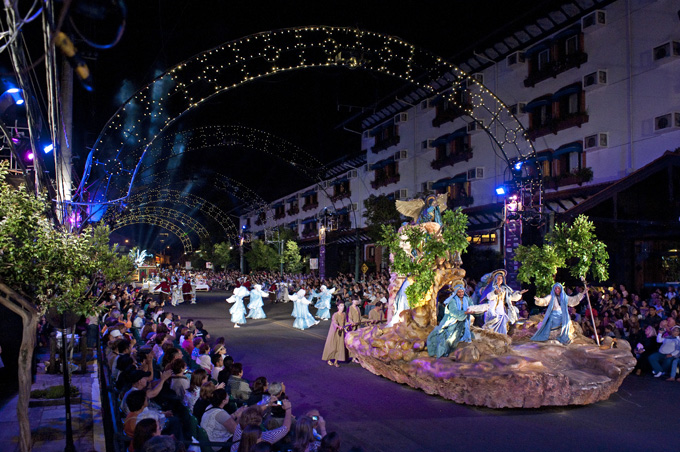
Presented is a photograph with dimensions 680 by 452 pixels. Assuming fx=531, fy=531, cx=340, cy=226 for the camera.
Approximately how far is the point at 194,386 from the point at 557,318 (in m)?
8.63

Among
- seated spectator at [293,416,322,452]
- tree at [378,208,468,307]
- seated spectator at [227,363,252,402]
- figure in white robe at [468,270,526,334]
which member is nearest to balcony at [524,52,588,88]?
tree at [378,208,468,307]

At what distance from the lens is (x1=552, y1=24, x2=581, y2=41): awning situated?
22.4 metres

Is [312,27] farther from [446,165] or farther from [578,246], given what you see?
[446,165]

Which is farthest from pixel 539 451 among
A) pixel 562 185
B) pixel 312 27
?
pixel 562 185

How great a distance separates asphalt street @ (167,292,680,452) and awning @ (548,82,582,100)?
14198 millimetres

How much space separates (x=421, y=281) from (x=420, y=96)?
2247cm

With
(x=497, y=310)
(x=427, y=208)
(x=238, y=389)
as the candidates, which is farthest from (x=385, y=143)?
(x=238, y=389)

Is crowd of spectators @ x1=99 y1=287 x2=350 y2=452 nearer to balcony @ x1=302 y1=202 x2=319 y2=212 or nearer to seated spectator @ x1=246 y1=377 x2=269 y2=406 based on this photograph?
seated spectator @ x1=246 y1=377 x2=269 y2=406

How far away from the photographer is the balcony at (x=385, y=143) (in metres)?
35.2

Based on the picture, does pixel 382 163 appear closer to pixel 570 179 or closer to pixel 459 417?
pixel 570 179

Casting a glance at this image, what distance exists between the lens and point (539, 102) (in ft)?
78.5

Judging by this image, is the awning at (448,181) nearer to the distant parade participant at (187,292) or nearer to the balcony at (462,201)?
the balcony at (462,201)

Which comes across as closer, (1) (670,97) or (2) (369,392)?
(2) (369,392)

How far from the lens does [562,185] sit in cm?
2294
